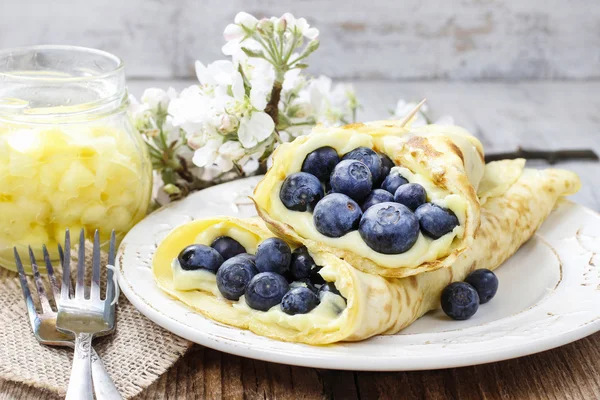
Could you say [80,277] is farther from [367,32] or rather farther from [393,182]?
[367,32]

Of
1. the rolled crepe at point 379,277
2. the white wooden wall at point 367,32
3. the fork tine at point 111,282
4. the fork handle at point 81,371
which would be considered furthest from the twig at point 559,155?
the fork handle at point 81,371

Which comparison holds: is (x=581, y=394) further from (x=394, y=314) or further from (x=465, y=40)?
(x=465, y=40)

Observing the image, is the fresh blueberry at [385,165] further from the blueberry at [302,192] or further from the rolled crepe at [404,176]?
the blueberry at [302,192]

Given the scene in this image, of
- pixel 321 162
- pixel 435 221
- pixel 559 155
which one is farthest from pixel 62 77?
pixel 559 155

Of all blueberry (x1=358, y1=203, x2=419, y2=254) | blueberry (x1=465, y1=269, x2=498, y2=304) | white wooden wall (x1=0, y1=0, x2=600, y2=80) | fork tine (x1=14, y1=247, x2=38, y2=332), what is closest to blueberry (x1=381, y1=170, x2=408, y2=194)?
blueberry (x1=358, y1=203, x2=419, y2=254)

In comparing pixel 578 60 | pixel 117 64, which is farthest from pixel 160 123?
pixel 578 60

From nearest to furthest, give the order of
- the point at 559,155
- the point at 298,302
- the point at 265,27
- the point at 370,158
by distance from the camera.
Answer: the point at 298,302 → the point at 370,158 → the point at 265,27 → the point at 559,155
